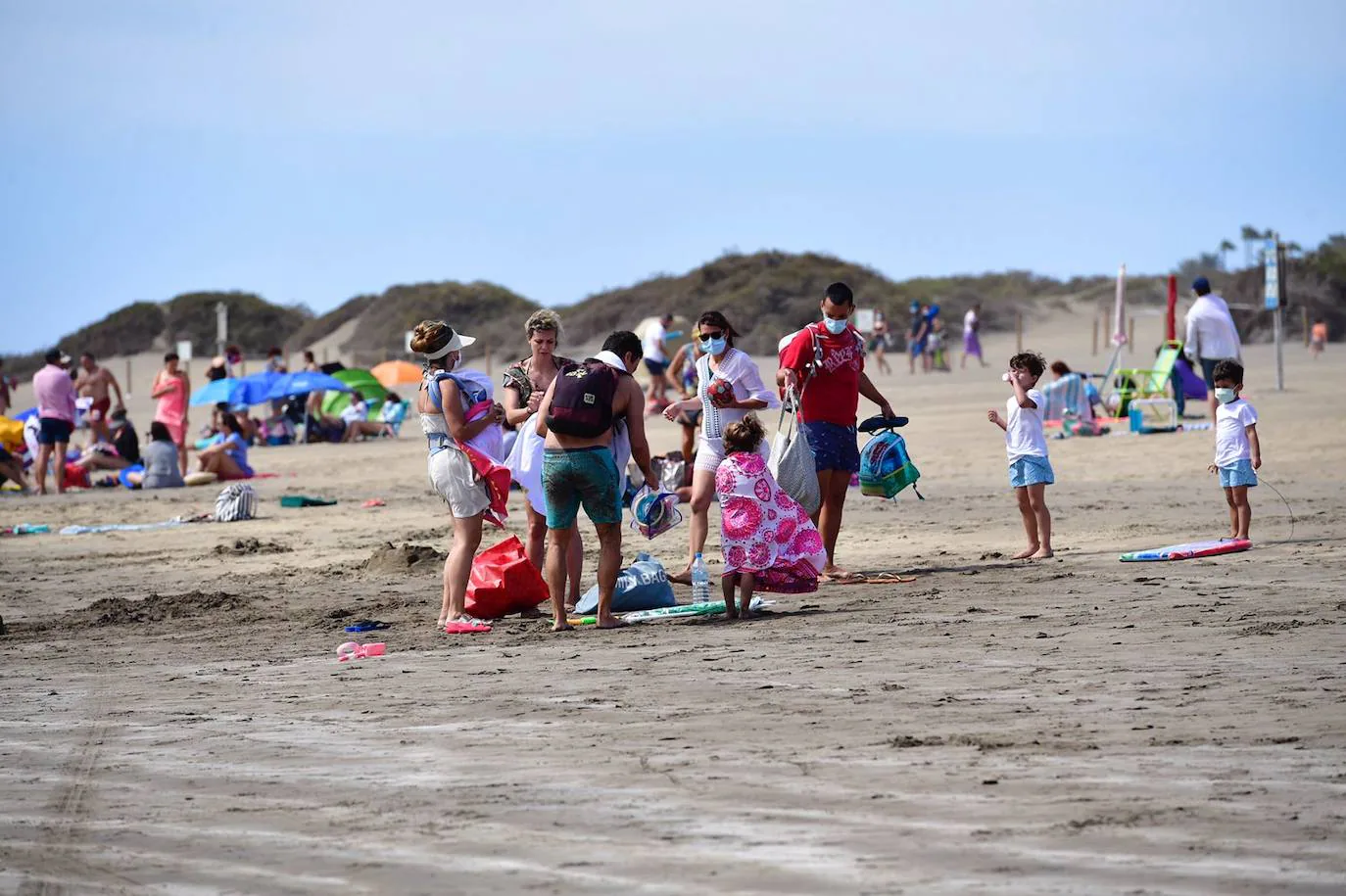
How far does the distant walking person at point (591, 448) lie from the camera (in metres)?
8.41

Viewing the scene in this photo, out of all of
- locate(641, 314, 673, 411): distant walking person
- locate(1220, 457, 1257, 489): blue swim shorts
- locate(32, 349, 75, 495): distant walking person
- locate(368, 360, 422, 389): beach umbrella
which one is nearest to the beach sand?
locate(1220, 457, 1257, 489): blue swim shorts

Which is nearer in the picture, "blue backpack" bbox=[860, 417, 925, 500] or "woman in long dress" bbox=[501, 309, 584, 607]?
"woman in long dress" bbox=[501, 309, 584, 607]

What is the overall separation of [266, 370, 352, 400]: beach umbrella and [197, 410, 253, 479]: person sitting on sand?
13.0 feet

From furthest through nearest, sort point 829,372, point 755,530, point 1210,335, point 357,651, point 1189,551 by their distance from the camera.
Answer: point 1210,335
point 1189,551
point 829,372
point 755,530
point 357,651

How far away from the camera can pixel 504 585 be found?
30.3 feet

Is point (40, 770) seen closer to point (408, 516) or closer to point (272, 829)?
point (272, 829)

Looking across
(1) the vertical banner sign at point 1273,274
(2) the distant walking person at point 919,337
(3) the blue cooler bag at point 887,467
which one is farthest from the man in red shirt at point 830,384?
(2) the distant walking person at point 919,337

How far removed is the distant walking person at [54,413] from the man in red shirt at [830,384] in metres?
11.9

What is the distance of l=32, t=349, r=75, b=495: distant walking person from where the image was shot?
19.3m

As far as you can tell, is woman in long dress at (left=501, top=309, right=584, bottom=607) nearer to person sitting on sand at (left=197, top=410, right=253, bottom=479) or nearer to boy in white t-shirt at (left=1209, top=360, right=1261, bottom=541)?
boy in white t-shirt at (left=1209, top=360, right=1261, bottom=541)

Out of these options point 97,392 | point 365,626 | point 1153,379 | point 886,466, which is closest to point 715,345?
point 886,466

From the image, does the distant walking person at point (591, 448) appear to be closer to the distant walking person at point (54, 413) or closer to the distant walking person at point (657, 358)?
the distant walking person at point (54, 413)

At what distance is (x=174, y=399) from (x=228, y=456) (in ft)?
4.02

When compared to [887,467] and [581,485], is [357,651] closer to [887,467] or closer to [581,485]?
[581,485]
